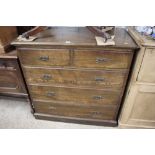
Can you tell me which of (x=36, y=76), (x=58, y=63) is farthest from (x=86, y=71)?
(x=36, y=76)

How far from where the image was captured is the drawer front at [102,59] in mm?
1136

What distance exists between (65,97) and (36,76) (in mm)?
367

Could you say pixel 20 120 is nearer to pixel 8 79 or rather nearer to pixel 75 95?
pixel 8 79

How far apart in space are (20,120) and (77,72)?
3.39 feet

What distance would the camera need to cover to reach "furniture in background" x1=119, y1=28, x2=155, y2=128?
1.10 meters

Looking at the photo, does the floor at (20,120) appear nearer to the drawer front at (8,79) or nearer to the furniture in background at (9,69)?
the furniture in background at (9,69)

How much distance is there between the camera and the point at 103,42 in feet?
3.60

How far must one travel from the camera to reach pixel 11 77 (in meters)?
1.62

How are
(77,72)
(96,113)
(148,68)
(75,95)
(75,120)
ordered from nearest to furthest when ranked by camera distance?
(148,68), (77,72), (75,95), (96,113), (75,120)

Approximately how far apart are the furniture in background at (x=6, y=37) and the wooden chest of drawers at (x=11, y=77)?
6 centimetres

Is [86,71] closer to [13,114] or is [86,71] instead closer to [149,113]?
[149,113]

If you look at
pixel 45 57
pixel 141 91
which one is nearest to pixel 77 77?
pixel 45 57

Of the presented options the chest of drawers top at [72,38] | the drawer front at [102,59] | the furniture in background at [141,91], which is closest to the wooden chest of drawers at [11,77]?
the chest of drawers top at [72,38]

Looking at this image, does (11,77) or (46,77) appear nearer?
(46,77)
